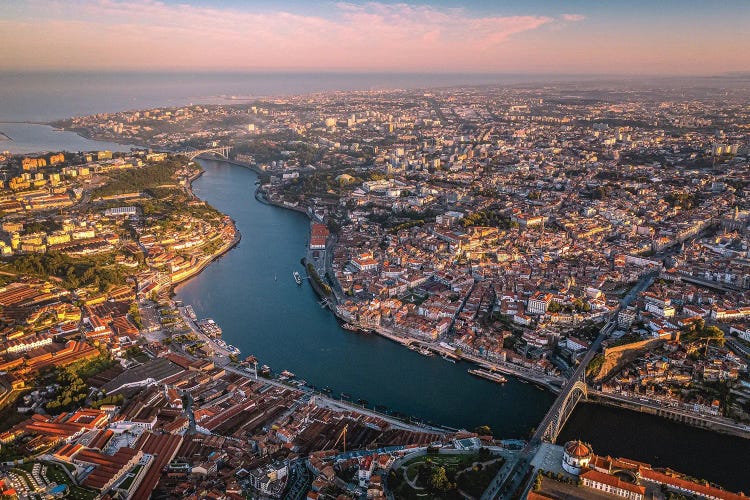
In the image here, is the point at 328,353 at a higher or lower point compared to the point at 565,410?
lower

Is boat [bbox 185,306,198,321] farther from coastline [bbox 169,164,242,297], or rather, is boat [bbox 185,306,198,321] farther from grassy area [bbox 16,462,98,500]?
grassy area [bbox 16,462,98,500]

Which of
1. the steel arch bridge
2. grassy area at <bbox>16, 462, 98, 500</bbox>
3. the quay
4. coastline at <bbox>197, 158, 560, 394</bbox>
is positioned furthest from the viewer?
coastline at <bbox>197, 158, 560, 394</bbox>

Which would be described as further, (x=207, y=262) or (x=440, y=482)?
(x=207, y=262)

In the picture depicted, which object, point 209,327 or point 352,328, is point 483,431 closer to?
point 352,328

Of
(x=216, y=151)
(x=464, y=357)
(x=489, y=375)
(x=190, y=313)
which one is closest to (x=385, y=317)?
(x=464, y=357)

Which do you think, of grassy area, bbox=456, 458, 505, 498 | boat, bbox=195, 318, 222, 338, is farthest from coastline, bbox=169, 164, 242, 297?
grassy area, bbox=456, 458, 505, 498
